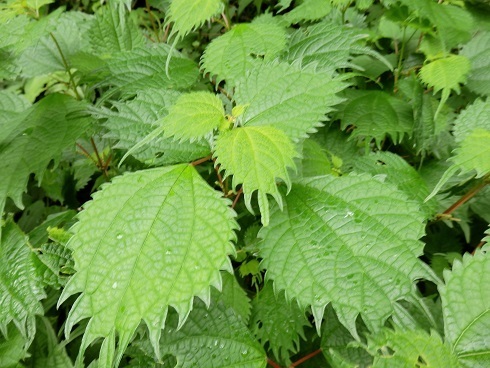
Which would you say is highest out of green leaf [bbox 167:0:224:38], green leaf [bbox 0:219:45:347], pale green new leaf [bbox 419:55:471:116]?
green leaf [bbox 167:0:224:38]

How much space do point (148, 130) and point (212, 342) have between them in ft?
1.45

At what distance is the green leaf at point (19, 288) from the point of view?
0.84 m

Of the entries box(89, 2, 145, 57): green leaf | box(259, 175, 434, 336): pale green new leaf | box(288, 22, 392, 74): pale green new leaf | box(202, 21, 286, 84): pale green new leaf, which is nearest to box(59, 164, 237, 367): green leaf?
box(259, 175, 434, 336): pale green new leaf

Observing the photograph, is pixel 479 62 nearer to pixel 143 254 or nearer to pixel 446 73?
pixel 446 73

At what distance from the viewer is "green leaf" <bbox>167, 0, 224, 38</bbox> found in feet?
3.16

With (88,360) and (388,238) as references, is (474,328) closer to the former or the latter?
(388,238)

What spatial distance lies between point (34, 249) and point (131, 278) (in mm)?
377

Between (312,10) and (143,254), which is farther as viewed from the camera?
(312,10)

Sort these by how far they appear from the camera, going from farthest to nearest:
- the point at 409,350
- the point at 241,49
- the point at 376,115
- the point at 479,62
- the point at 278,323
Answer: the point at 479,62 → the point at 376,115 → the point at 241,49 → the point at 278,323 → the point at 409,350

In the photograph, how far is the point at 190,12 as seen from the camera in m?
0.98

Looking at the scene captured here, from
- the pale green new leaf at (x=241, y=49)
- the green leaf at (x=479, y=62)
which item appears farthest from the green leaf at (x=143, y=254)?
the green leaf at (x=479, y=62)

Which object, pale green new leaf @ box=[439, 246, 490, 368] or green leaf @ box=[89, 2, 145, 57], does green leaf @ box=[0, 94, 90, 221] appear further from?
pale green new leaf @ box=[439, 246, 490, 368]

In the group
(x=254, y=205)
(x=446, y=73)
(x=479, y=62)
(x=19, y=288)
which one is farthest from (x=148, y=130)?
(x=479, y=62)

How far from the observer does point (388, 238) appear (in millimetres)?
728
